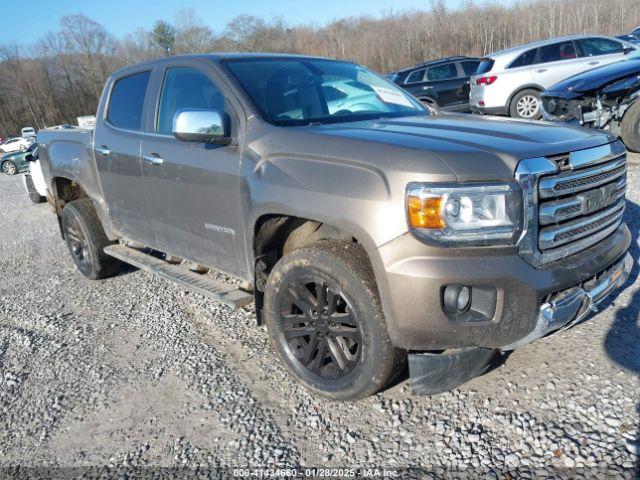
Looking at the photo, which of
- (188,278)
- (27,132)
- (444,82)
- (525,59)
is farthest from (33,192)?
(27,132)

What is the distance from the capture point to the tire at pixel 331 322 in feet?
8.23

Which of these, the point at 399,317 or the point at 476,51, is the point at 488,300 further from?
the point at 476,51

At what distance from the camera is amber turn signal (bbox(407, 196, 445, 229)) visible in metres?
2.22

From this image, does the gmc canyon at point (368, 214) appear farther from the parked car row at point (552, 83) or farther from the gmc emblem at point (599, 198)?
the parked car row at point (552, 83)

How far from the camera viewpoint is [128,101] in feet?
13.9

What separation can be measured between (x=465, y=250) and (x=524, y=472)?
3.30 feet

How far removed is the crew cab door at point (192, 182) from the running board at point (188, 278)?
0.16 metres

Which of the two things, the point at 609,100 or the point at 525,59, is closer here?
the point at 609,100

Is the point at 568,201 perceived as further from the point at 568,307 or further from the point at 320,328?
the point at 320,328

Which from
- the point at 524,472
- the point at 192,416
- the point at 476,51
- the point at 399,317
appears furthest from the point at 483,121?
the point at 476,51

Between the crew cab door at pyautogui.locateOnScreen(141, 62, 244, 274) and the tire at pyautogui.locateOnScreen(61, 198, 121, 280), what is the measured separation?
124 centimetres

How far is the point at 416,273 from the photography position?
2.25 meters

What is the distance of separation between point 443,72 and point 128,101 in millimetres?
11316

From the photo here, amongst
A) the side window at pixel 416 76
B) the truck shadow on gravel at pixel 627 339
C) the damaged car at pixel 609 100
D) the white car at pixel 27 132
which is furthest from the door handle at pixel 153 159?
the white car at pixel 27 132
